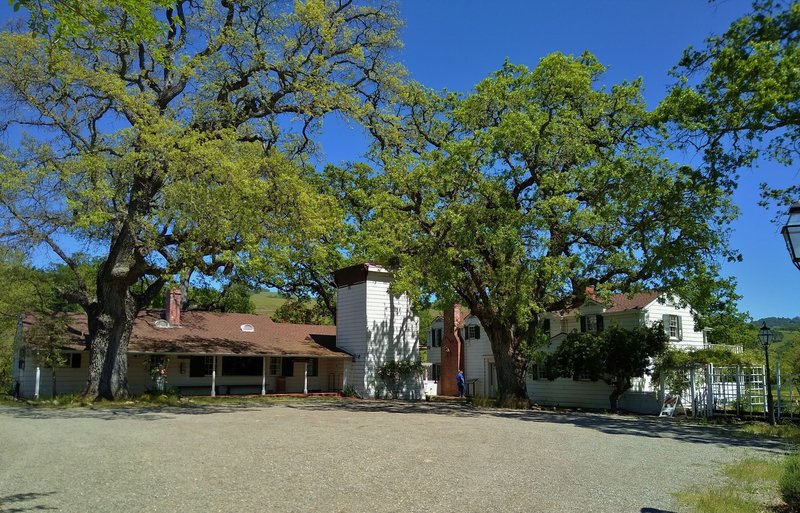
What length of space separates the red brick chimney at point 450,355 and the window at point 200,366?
14.8 metres

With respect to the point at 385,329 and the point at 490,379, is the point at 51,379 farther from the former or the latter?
the point at 490,379

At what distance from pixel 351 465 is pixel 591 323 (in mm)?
23950

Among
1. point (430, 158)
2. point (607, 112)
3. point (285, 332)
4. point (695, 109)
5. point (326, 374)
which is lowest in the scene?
point (326, 374)

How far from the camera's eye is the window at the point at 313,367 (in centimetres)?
3394

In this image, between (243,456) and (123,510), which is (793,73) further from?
(123,510)

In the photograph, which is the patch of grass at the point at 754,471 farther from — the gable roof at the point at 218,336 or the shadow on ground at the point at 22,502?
the gable roof at the point at 218,336

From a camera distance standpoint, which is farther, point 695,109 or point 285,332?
point 285,332

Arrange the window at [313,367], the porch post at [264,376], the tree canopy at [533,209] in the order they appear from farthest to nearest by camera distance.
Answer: the window at [313,367]
the porch post at [264,376]
the tree canopy at [533,209]

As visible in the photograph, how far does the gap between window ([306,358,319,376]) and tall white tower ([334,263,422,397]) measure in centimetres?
211

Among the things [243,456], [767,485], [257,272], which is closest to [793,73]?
[767,485]

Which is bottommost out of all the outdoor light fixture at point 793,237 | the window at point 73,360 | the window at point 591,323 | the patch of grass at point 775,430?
the patch of grass at point 775,430

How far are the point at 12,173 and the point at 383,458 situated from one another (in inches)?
689

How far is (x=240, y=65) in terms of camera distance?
23.7 metres

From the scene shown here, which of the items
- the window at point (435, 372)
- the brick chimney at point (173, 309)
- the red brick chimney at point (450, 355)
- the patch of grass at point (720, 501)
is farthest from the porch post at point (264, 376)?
the patch of grass at point (720, 501)
